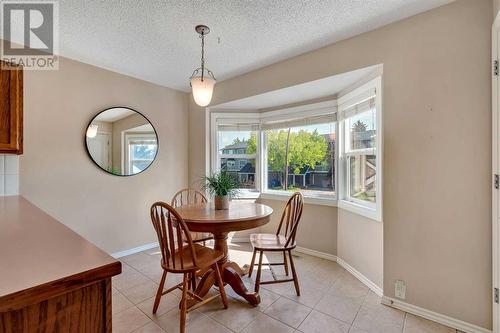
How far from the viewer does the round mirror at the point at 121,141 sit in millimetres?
2852

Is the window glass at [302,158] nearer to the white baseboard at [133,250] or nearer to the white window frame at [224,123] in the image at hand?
the white window frame at [224,123]

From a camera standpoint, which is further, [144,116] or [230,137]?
[230,137]

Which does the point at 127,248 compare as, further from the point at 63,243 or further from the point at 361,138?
the point at 361,138

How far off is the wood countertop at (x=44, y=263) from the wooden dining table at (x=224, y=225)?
0.96m

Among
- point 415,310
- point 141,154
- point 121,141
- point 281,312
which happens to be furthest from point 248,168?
point 415,310

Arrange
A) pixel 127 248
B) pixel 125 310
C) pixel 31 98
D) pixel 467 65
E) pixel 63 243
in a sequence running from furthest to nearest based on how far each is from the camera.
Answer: pixel 127 248 < pixel 31 98 < pixel 125 310 < pixel 467 65 < pixel 63 243

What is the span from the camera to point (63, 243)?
0.87 metres

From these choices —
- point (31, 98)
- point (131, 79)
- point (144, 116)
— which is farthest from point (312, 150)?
point (31, 98)

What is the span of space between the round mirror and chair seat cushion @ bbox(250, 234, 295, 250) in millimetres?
1980

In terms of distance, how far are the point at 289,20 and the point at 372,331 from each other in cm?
252

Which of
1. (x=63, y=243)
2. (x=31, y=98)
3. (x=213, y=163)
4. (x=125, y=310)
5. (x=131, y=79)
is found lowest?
(x=125, y=310)

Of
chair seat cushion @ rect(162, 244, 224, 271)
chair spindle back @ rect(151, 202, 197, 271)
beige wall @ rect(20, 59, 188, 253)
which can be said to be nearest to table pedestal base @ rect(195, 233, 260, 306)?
chair seat cushion @ rect(162, 244, 224, 271)

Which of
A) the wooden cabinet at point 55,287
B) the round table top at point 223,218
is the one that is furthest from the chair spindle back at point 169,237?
the wooden cabinet at point 55,287

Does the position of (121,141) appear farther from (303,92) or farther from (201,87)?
(303,92)
